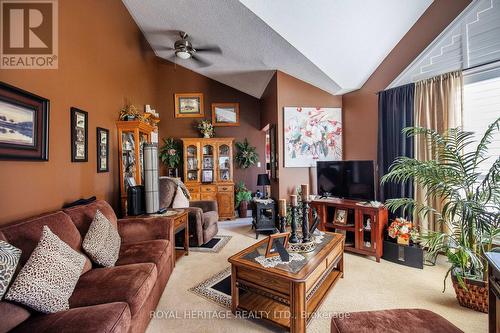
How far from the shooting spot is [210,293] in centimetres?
211

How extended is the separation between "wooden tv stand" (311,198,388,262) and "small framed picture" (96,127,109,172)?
3016mm

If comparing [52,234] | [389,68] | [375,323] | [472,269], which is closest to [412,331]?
[375,323]

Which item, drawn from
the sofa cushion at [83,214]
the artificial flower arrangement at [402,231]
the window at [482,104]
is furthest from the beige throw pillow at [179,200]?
the window at [482,104]

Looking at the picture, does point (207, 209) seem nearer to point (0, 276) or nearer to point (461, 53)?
point (0, 276)

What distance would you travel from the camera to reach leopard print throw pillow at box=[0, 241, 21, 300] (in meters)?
1.06

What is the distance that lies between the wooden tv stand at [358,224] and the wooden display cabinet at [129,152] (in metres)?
2.81

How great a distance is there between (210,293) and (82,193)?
1.81 m

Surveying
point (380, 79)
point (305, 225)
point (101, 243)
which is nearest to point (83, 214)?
point (101, 243)

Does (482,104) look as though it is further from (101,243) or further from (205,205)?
(101,243)

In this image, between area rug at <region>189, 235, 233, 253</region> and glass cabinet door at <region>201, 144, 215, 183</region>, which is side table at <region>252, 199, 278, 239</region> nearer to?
area rug at <region>189, 235, 233, 253</region>

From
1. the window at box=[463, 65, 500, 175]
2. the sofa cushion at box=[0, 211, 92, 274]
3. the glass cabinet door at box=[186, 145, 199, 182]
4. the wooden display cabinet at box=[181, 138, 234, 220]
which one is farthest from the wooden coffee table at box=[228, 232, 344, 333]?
the glass cabinet door at box=[186, 145, 199, 182]

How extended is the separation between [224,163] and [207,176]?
1.70 feet

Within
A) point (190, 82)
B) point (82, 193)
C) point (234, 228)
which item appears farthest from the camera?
point (190, 82)

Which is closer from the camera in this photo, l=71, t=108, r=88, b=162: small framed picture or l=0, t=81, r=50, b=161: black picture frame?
l=0, t=81, r=50, b=161: black picture frame
